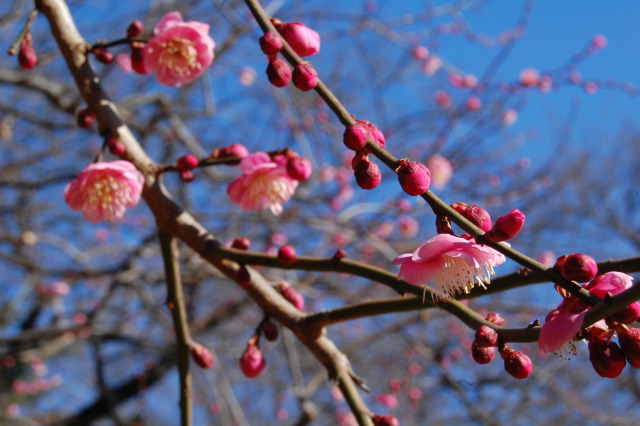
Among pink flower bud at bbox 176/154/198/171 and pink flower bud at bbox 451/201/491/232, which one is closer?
pink flower bud at bbox 451/201/491/232

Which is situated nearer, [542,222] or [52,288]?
[52,288]

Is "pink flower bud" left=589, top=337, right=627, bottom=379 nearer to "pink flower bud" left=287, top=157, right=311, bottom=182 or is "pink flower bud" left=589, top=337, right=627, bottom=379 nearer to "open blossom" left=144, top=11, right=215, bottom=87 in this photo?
"pink flower bud" left=287, top=157, right=311, bottom=182

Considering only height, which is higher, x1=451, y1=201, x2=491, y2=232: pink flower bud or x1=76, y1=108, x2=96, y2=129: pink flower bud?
x1=451, y1=201, x2=491, y2=232: pink flower bud

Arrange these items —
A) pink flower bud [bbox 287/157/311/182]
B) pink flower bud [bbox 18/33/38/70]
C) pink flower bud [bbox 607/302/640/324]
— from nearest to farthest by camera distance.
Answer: pink flower bud [bbox 607/302/640/324]
pink flower bud [bbox 287/157/311/182]
pink flower bud [bbox 18/33/38/70]

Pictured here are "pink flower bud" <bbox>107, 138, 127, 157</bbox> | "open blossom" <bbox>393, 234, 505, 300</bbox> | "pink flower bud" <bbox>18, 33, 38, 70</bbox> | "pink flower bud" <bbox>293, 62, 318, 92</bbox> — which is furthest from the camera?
"pink flower bud" <bbox>18, 33, 38, 70</bbox>

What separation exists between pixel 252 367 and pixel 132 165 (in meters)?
0.54

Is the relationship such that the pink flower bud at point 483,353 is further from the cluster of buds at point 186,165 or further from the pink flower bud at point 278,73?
the cluster of buds at point 186,165

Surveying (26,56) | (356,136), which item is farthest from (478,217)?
(26,56)

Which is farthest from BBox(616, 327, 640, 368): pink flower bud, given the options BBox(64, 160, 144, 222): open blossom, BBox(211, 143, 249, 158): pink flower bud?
BBox(64, 160, 144, 222): open blossom

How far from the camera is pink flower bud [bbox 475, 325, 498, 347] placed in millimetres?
765

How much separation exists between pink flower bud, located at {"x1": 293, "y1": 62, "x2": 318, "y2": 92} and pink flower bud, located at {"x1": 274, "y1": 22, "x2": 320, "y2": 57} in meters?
0.17

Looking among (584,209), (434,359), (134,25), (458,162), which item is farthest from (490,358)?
(584,209)

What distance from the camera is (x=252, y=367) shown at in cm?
125

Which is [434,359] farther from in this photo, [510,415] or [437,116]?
[510,415]
